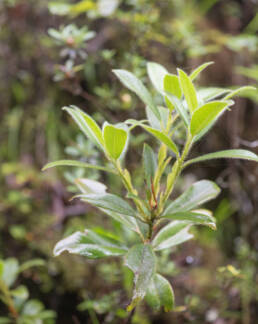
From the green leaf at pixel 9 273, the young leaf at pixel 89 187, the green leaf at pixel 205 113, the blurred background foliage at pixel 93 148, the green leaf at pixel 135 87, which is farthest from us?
the blurred background foliage at pixel 93 148

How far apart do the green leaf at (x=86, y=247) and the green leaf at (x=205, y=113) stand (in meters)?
0.34

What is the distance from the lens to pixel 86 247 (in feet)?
2.19

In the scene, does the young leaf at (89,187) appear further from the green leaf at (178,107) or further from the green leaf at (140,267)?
the green leaf at (178,107)

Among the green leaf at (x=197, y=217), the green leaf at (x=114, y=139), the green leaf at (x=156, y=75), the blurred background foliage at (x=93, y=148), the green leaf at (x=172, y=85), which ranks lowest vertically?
the blurred background foliage at (x=93, y=148)

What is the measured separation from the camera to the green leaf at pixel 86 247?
65cm

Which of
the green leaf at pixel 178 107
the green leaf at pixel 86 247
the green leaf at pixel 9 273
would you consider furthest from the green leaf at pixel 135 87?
the green leaf at pixel 9 273

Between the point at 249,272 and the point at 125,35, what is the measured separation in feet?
4.83

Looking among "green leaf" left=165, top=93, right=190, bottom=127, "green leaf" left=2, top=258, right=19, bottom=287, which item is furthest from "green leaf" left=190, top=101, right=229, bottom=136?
"green leaf" left=2, top=258, right=19, bottom=287

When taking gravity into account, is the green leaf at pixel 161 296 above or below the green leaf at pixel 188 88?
below

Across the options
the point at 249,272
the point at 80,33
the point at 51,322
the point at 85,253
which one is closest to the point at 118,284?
the point at 51,322

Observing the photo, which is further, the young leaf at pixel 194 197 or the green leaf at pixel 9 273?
the green leaf at pixel 9 273

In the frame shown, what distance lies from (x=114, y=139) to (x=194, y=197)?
29 centimetres

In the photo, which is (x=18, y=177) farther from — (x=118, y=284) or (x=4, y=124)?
(x=118, y=284)

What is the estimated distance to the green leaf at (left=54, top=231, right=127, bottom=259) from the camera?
0.65 meters
